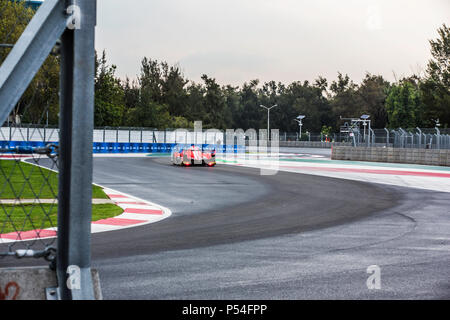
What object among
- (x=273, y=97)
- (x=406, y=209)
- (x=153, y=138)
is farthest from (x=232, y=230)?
(x=273, y=97)

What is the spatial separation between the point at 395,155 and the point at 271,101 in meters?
95.4

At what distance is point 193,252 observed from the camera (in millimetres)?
7020

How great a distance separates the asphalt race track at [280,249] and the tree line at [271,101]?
5446 centimetres

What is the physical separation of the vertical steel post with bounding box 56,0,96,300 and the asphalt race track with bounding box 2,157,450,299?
1871 mm

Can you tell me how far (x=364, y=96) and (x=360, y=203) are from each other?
99.2 metres

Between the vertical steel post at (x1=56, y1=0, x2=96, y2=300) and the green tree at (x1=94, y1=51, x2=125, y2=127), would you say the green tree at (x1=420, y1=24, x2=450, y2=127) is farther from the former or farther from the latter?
the vertical steel post at (x1=56, y1=0, x2=96, y2=300)

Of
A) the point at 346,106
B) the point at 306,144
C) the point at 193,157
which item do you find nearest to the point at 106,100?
the point at 306,144

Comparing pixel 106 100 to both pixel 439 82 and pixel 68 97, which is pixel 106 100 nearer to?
pixel 439 82

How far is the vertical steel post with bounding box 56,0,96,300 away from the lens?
2.94 m

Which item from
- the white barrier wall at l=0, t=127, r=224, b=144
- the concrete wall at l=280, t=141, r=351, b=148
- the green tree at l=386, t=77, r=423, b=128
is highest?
the green tree at l=386, t=77, r=423, b=128

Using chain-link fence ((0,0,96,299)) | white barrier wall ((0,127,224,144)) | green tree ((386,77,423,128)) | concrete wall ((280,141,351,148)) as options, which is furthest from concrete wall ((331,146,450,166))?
green tree ((386,77,423,128))

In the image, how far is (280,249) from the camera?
24.0 feet

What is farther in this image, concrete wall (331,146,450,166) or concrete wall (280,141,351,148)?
concrete wall (280,141,351,148)

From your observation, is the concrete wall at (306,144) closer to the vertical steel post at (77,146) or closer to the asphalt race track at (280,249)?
the asphalt race track at (280,249)
